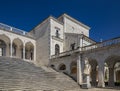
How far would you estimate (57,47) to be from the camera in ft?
106

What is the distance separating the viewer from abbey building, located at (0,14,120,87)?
24484mm

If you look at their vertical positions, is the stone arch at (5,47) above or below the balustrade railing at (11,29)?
below

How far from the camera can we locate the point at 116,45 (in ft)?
65.6

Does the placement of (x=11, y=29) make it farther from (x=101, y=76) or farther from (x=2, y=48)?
(x=101, y=76)

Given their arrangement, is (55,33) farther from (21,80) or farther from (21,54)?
(21,80)

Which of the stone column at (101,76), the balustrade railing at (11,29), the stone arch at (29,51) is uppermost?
the balustrade railing at (11,29)

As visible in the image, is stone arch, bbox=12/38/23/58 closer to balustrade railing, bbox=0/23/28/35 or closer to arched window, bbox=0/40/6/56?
balustrade railing, bbox=0/23/28/35

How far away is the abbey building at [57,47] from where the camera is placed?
24.5 m

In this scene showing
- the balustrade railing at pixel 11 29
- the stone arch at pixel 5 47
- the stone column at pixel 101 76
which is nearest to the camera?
the stone column at pixel 101 76

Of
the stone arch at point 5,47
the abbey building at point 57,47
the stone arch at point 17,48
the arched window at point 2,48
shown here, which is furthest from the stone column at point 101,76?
the arched window at point 2,48

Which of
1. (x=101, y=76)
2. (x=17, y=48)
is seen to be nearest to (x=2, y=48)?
(x=17, y=48)

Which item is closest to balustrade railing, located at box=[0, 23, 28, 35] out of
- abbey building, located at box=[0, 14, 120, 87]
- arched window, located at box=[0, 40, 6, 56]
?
abbey building, located at box=[0, 14, 120, 87]

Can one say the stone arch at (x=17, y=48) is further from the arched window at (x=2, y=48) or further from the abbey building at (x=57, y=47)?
the arched window at (x=2, y=48)

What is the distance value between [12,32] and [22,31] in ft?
9.06
